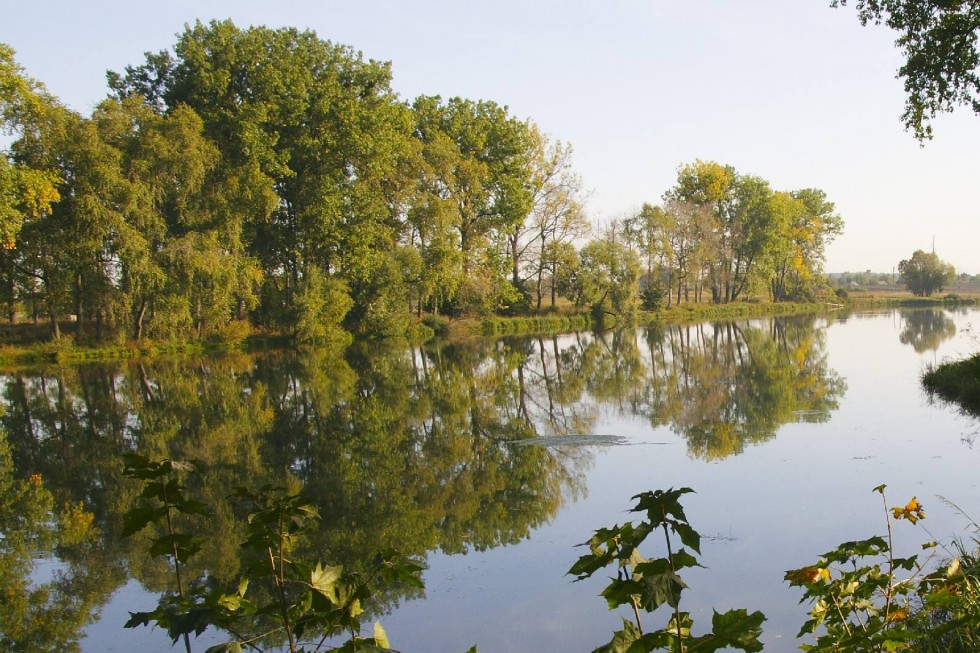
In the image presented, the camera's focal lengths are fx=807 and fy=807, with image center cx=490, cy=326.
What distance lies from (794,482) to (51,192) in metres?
24.7

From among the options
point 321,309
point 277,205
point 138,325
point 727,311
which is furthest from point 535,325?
point 138,325

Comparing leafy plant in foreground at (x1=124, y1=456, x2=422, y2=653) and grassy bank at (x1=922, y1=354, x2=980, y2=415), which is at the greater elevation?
leafy plant in foreground at (x1=124, y1=456, x2=422, y2=653)

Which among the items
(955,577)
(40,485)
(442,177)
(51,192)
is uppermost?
(442,177)

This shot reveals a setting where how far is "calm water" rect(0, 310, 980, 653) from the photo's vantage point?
5773 millimetres

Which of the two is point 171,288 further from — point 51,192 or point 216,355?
point 51,192

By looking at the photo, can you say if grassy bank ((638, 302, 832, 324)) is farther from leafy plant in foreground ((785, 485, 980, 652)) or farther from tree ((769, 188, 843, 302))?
leafy plant in foreground ((785, 485, 980, 652))

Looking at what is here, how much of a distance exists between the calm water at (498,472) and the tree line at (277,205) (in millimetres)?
9301

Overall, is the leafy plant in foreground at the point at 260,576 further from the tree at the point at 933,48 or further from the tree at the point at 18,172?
the tree at the point at 18,172

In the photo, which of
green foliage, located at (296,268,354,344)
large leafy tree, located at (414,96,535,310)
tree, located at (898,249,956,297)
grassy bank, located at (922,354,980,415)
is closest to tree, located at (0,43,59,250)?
green foliage, located at (296,268,354,344)

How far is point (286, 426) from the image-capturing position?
45.4 ft

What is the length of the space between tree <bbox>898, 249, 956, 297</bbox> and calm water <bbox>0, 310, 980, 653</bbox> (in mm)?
59019

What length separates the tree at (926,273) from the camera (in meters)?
73.1

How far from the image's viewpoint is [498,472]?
32.2 ft

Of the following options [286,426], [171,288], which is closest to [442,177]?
[171,288]
